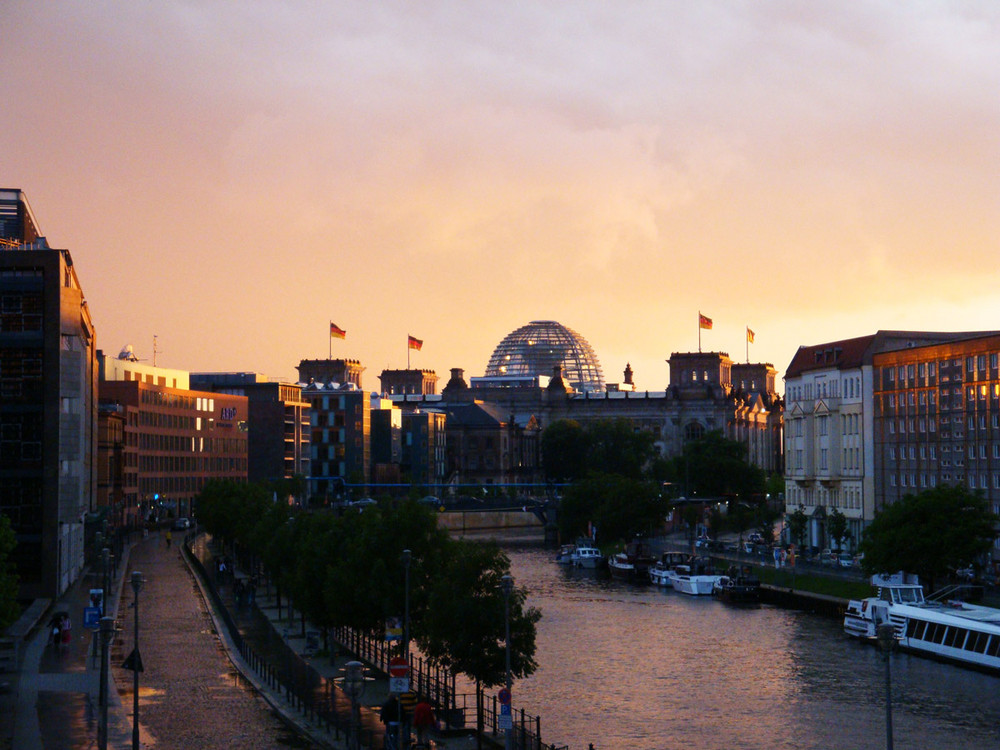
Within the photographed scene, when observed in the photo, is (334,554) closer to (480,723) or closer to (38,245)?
(480,723)

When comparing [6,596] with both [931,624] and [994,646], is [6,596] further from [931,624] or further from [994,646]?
[931,624]

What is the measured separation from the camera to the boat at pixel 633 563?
124 metres

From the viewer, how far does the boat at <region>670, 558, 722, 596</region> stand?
4232 inches

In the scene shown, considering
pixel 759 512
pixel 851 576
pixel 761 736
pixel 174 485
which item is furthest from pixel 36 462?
pixel 174 485

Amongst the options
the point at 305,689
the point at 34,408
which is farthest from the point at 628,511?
the point at 305,689

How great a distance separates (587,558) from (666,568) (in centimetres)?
1845

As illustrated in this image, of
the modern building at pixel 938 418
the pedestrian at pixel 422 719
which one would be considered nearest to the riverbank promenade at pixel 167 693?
the pedestrian at pixel 422 719

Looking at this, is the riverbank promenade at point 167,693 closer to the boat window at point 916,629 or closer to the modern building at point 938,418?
the boat window at point 916,629

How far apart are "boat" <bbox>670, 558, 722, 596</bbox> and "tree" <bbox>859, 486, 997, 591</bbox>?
20242 mm

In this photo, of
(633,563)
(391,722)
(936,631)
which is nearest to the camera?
(391,722)

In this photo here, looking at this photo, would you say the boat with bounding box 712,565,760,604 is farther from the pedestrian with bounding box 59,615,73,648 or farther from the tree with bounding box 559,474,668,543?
the pedestrian with bounding box 59,615,73,648

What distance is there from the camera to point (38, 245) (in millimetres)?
97438

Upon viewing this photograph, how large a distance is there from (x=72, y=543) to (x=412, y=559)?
127 ft

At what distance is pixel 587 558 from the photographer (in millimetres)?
136000
